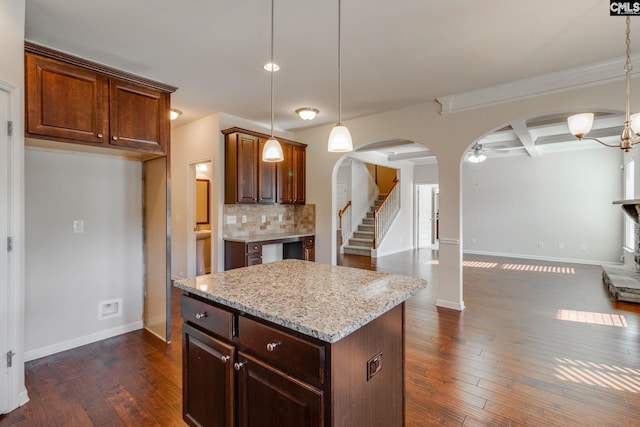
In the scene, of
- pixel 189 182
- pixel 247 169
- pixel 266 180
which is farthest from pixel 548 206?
pixel 189 182

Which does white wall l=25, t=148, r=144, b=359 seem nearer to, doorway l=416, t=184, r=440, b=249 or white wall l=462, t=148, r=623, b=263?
white wall l=462, t=148, r=623, b=263

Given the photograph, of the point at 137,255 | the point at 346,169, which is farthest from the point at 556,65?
the point at 346,169

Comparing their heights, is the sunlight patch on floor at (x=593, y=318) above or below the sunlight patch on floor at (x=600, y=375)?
above

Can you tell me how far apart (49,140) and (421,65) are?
3286 mm

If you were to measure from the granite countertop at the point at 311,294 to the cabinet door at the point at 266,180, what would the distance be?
2742 mm

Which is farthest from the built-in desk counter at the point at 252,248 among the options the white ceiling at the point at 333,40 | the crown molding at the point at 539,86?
the crown molding at the point at 539,86

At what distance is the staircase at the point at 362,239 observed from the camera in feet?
28.2

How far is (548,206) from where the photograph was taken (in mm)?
7723

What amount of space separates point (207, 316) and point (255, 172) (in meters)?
3.33

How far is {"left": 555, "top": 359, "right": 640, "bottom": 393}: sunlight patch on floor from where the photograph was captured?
2328 mm

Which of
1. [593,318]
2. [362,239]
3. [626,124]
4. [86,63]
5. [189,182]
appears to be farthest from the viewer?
[362,239]

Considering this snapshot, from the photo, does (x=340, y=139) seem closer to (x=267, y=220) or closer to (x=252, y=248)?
(x=252, y=248)

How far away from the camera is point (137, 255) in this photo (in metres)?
3.44

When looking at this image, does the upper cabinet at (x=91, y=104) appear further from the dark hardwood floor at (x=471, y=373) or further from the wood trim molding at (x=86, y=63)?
the dark hardwood floor at (x=471, y=373)
